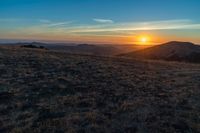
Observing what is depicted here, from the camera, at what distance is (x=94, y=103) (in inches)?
478

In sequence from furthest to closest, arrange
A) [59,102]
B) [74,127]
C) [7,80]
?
1. [7,80]
2. [59,102]
3. [74,127]

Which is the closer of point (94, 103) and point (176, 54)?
point (94, 103)

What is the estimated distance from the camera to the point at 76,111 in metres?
11.1

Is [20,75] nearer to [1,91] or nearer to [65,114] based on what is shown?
[1,91]

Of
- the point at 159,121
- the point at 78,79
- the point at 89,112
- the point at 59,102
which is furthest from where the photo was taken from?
the point at 78,79

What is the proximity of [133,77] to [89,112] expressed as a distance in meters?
8.98

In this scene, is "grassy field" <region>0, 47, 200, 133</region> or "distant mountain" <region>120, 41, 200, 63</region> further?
"distant mountain" <region>120, 41, 200, 63</region>

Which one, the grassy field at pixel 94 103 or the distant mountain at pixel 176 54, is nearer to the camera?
the grassy field at pixel 94 103

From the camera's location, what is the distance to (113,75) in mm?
19609

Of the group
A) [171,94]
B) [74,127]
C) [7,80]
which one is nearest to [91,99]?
[74,127]

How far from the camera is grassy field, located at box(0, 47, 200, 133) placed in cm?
953

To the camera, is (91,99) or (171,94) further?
(171,94)

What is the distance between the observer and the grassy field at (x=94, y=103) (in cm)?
953

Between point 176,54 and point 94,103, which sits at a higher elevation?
point 94,103
